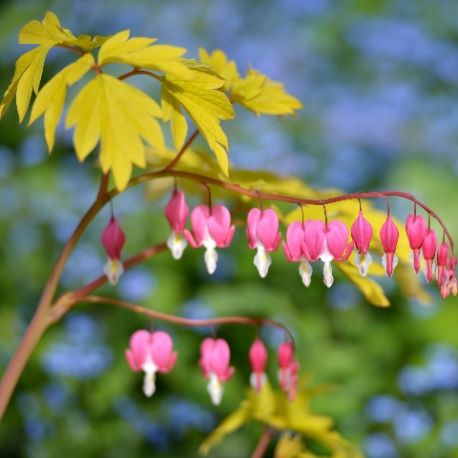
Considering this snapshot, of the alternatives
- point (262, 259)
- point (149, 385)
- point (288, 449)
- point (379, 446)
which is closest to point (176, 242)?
point (262, 259)

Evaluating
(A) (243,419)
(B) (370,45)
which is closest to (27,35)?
(A) (243,419)

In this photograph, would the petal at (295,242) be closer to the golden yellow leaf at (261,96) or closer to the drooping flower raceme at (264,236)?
the drooping flower raceme at (264,236)

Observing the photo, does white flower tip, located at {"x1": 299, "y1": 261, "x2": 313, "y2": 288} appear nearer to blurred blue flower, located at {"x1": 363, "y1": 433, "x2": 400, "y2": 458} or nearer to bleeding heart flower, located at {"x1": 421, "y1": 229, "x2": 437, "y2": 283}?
bleeding heart flower, located at {"x1": 421, "y1": 229, "x2": 437, "y2": 283}

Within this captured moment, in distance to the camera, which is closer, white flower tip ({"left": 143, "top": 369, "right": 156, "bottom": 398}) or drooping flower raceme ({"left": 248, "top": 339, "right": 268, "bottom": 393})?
white flower tip ({"left": 143, "top": 369, "right": 156, "bottom": 398})

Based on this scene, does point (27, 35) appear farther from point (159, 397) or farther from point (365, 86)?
point (365, 86)

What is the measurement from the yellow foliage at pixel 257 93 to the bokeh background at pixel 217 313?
0.83 metres

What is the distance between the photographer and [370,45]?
5062 mm

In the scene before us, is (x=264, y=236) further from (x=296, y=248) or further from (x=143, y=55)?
(x=143, y=55)

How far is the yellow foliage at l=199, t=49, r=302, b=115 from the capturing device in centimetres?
141

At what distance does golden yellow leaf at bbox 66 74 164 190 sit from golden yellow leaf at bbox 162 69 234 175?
0.29ft

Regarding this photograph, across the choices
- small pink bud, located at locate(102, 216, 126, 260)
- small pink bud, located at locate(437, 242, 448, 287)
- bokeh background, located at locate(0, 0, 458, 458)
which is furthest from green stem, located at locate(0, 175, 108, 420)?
bokeh background, located at locate(0, 0, 458, 458)

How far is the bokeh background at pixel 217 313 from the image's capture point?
2.78 meters

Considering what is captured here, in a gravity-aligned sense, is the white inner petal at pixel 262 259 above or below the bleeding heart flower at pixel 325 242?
below

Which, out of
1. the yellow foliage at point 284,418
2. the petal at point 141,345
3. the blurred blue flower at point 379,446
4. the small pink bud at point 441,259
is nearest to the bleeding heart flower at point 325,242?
the small pink bud at point 441,259
